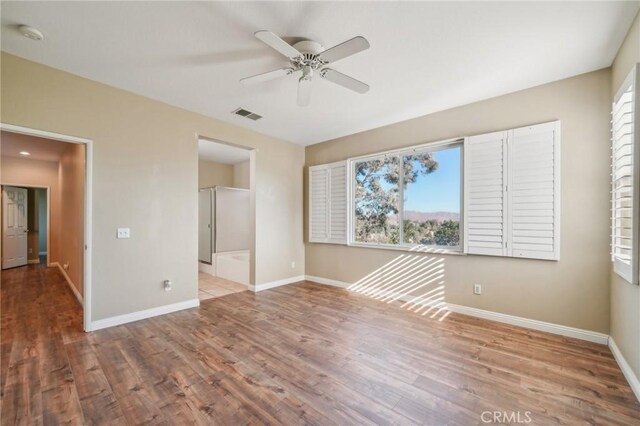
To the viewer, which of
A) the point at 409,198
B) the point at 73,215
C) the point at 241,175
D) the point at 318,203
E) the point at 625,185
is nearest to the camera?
the point at 625,185

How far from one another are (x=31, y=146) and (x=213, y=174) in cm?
341

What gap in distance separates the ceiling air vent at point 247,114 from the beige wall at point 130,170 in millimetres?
449

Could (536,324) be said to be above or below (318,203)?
below

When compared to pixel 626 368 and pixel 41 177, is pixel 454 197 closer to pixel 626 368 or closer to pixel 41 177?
pixel 626 368

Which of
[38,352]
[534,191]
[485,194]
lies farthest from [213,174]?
[534,191]

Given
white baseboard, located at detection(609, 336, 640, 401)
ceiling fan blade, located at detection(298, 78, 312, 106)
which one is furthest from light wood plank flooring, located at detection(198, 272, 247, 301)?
white baseboard, located at detection(609, 336, 640, 401)

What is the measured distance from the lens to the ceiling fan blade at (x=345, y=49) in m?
1.88

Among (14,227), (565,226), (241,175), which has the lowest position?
(14,227)

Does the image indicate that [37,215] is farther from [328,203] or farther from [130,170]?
[328,203]

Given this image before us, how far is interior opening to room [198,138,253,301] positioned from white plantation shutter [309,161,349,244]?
54.1 inches

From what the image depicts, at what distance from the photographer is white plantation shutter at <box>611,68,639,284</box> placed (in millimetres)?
1954

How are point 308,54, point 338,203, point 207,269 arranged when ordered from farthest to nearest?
1. point 207,269
2. point 338,203
3. point 308,54

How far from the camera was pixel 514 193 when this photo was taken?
3.14 meters

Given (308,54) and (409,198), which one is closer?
(308,54)
